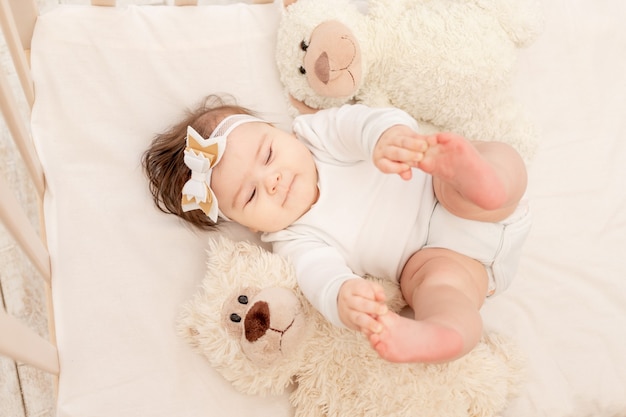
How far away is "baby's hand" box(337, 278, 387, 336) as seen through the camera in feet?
2.37

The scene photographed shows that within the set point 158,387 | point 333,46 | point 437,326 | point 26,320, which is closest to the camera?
point 437,326

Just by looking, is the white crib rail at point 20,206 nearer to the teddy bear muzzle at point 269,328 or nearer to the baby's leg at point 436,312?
the teddy bear muzzle at point 269,328

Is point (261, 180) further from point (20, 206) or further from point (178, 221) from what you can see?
point (20, 206)

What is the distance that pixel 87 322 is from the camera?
0.90m

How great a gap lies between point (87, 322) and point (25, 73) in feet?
1.47

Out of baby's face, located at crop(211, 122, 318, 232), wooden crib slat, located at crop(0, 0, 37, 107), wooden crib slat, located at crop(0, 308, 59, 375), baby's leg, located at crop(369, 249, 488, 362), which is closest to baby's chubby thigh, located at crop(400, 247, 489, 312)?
baby's leg, located at crop(369, 249, 488, 362)

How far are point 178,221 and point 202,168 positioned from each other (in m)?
0.17

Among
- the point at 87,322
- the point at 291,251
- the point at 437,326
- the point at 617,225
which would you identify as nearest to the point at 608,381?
the point at 617,225

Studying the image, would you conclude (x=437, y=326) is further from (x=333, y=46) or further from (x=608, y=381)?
(x=333, y=46)

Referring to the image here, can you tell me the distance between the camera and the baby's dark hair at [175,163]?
97cm

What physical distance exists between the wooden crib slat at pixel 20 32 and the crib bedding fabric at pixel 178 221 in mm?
31

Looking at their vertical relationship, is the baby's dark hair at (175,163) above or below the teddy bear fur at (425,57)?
below

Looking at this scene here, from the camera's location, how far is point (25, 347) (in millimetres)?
677

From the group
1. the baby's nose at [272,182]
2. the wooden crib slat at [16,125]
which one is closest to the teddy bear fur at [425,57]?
the baby's nose at [272,182]
